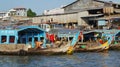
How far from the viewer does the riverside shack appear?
23.2 metres

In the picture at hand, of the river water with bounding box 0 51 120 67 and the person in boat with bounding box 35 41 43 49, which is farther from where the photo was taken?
the person in boat with bounding box 35 41 43 49

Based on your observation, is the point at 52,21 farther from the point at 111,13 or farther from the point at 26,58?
the point at 26,58

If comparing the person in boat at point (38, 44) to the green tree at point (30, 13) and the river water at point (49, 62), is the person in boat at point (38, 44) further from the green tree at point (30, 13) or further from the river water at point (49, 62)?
the green tree at point (30, 13)

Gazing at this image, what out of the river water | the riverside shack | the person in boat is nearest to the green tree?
the riverside shack

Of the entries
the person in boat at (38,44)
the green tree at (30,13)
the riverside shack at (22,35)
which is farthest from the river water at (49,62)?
the green tree at (30,13)

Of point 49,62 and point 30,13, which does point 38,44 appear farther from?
point 30,13

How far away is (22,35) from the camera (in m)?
24.6

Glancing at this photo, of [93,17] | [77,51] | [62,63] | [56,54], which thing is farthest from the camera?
[93,17]

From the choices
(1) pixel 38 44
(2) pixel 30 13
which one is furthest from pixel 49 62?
(2) pixel 30 13

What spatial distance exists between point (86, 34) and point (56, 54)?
10.3m

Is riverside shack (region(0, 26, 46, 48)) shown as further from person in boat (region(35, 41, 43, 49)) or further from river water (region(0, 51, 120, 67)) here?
river water (region(0, 51, 120, 67))

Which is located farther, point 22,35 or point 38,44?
point 22,35

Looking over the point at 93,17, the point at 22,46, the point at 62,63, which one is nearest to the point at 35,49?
the point at 22,46

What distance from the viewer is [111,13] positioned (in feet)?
122
